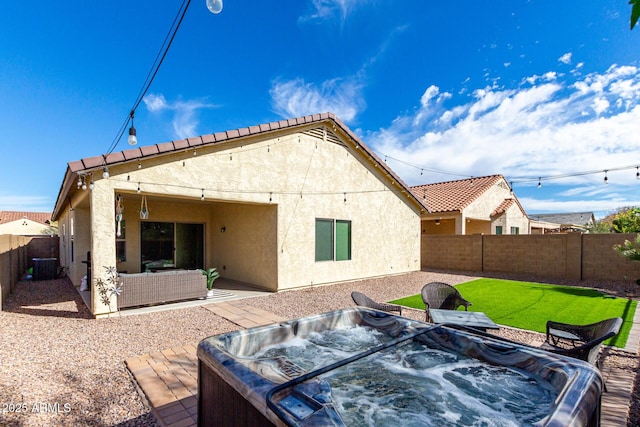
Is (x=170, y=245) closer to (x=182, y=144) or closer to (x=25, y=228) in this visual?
(x=182, y=144)

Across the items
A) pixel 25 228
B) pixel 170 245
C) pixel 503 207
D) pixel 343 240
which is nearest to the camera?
pixel 343 240

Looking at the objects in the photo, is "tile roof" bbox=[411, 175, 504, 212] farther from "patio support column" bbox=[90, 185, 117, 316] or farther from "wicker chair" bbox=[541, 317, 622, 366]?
"patio support column" bbox=[90, 185, 117, 316]

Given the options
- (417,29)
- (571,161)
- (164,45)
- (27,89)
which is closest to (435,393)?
(164,45)

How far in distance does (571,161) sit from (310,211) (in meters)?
15.3

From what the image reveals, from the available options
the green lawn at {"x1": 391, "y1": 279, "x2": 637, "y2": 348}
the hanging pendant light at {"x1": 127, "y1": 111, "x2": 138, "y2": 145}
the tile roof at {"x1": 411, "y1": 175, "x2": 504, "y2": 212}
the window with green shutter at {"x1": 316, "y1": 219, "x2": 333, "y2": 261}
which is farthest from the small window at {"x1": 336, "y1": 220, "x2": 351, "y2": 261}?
the hanging pendant light at {"x1": 127, "y1": 111, "x2": 138, "y2": 145}

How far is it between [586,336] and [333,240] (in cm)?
826

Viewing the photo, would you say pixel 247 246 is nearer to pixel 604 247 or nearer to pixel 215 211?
pixel 215 211

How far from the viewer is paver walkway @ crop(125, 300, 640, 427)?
10.9 feet

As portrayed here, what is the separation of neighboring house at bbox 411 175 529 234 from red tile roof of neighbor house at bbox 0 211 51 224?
145 feet

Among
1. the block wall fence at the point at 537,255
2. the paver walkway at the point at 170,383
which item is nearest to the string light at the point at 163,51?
the paver walkway at the point at 170,383

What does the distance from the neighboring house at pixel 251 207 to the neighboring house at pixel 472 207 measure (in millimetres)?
4719

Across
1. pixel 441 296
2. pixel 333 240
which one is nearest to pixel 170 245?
pixel 333 240

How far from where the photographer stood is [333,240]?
11.9 m

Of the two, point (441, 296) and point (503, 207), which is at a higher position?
point (503, 207)
